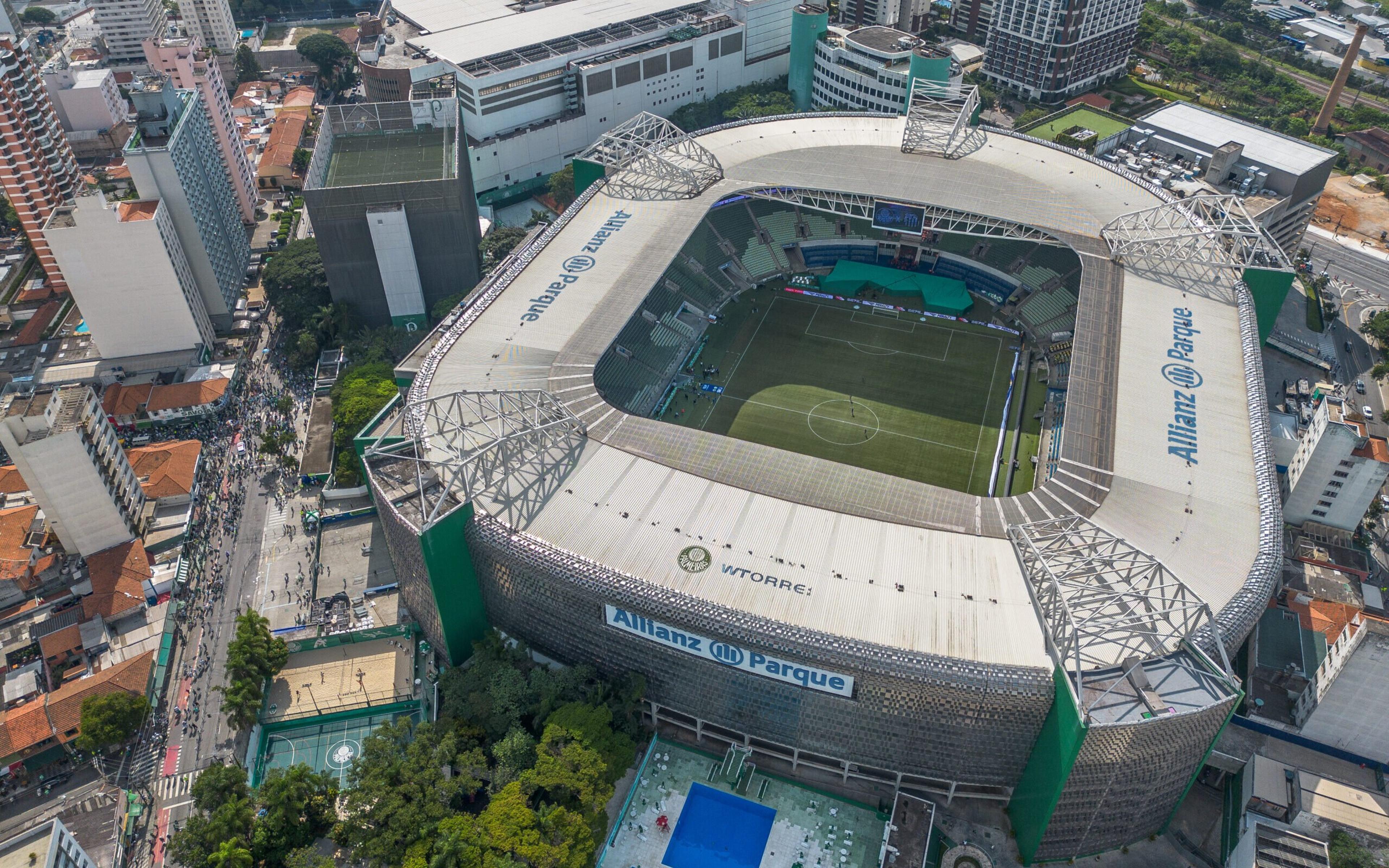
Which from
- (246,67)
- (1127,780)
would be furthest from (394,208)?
(246,67)

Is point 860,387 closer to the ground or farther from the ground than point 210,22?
closer to the ground

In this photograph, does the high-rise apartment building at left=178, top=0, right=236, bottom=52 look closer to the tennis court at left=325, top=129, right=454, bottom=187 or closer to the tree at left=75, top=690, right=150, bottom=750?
the tennis court at left=325, top=129, right=454, bottom=187

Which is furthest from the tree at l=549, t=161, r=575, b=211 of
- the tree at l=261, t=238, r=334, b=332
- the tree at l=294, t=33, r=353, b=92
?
the tree at l=294, t=33, r=353, b=92

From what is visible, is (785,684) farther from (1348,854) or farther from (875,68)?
(875,68)

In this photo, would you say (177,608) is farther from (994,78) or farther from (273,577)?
(994,78)

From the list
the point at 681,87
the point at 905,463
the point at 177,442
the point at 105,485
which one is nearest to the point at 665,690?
the point at 905,463

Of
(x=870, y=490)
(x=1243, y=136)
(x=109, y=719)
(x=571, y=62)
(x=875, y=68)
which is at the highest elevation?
(x=571, y=62)

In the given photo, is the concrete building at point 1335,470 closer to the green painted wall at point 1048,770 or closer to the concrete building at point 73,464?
the green painted wall at point 1048,770
